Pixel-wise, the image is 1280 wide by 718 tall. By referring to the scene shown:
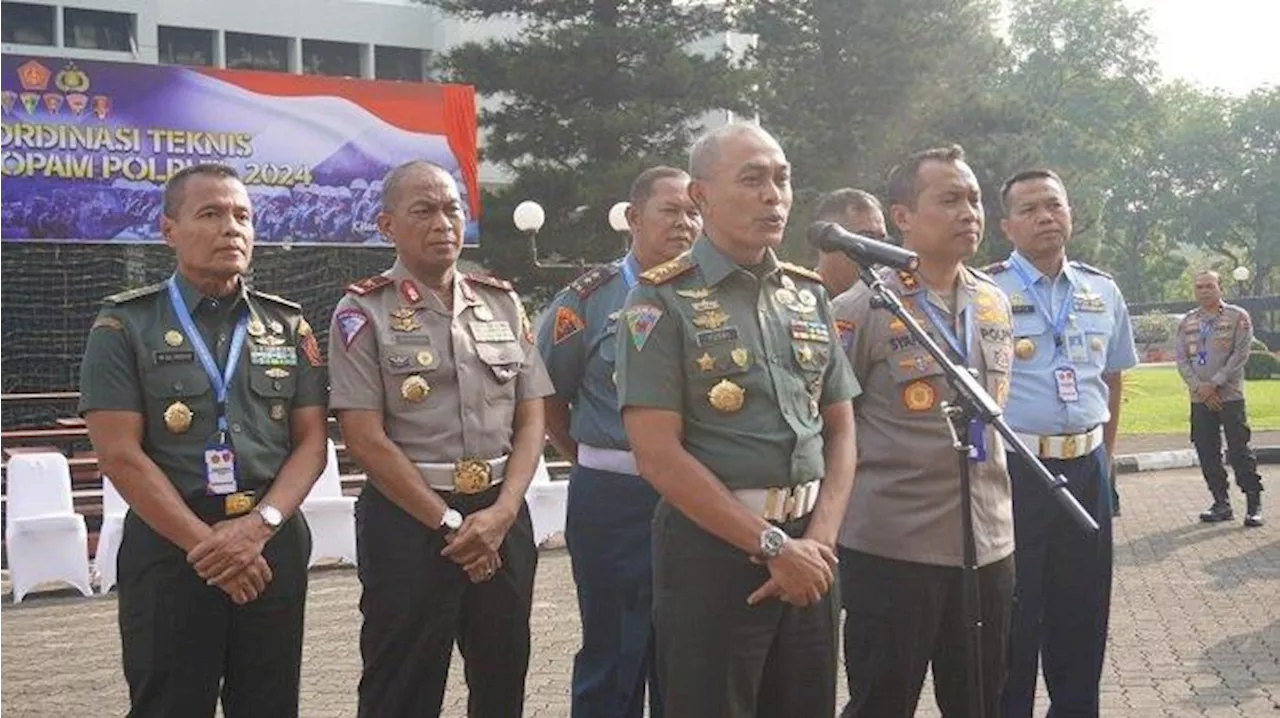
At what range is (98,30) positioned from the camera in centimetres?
4169

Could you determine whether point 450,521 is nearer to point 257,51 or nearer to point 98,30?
point 98,30

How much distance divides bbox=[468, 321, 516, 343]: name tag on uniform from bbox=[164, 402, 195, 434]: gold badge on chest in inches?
34.7

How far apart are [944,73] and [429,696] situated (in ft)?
113

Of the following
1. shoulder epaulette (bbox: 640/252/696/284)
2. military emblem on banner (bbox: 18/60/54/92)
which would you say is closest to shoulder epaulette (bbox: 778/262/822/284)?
shoulder epaulette (bbox: 640/252/696/284)

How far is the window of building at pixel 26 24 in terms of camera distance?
4047cm

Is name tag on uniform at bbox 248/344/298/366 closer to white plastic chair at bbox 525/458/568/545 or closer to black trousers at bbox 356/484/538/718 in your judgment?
black trousers at bbox 356/484/538/718

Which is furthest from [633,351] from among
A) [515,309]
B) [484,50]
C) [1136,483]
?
[484,50]

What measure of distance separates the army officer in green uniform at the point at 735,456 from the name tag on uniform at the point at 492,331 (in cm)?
88

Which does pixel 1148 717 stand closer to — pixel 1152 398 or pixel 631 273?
pixel 631 273

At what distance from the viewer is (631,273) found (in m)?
5.51

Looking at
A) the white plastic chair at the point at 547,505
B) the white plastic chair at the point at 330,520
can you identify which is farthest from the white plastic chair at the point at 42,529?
the white plastic chair at the point at 547,505

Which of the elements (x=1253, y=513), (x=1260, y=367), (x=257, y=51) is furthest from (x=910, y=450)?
(x=257, y=51)

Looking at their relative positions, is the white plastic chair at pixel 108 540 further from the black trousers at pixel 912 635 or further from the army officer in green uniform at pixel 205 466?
the black trousers at pixel 912 635

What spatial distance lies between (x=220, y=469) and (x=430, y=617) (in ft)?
2.34
